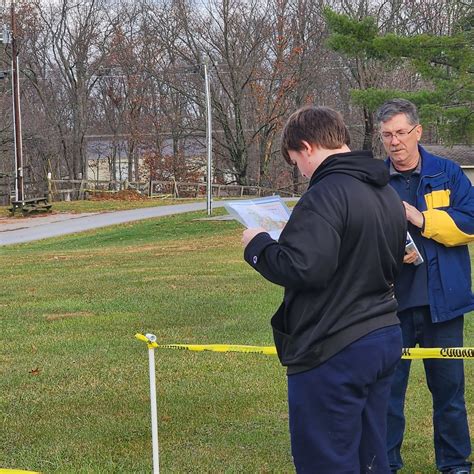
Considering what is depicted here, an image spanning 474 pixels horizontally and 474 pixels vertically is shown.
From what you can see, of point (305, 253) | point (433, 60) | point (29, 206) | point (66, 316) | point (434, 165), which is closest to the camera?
point (305, 253)

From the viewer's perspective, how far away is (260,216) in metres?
3.23

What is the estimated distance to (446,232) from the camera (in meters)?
3.87

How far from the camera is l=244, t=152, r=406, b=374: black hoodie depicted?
2.68 metres

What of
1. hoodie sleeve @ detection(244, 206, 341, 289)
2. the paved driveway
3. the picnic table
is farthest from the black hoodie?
the picnic table

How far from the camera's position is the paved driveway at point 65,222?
2655 centimetres

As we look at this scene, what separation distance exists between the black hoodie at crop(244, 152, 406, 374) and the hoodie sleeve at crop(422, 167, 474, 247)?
1.02 m

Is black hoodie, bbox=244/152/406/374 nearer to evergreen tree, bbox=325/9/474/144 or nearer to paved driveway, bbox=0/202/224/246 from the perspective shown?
evergreen tree, bbox=325/9/474/144

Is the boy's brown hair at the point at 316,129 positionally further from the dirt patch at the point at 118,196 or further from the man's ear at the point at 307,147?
the dirt patch at the point at 118,196

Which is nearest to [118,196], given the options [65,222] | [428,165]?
[65,222]

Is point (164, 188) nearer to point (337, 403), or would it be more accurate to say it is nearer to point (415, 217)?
point (415, 217)

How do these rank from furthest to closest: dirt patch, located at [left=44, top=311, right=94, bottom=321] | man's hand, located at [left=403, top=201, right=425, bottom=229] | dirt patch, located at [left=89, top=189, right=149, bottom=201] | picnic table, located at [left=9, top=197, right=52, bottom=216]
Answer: dirt patch, located at [left=89, top=189, right=149, bottom=201]
picnic table, located at [left=9, top=197, right=52, bottom=216]
dirt patch, located at [left=44, top=311, right=94, bottom=321]
man's hand, located at [left=403, top=201, right=425, bottom=229]

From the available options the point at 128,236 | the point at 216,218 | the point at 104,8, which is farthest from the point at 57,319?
the point at 104,8

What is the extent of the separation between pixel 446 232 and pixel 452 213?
0.12 m

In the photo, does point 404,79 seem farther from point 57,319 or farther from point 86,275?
point 57,319
